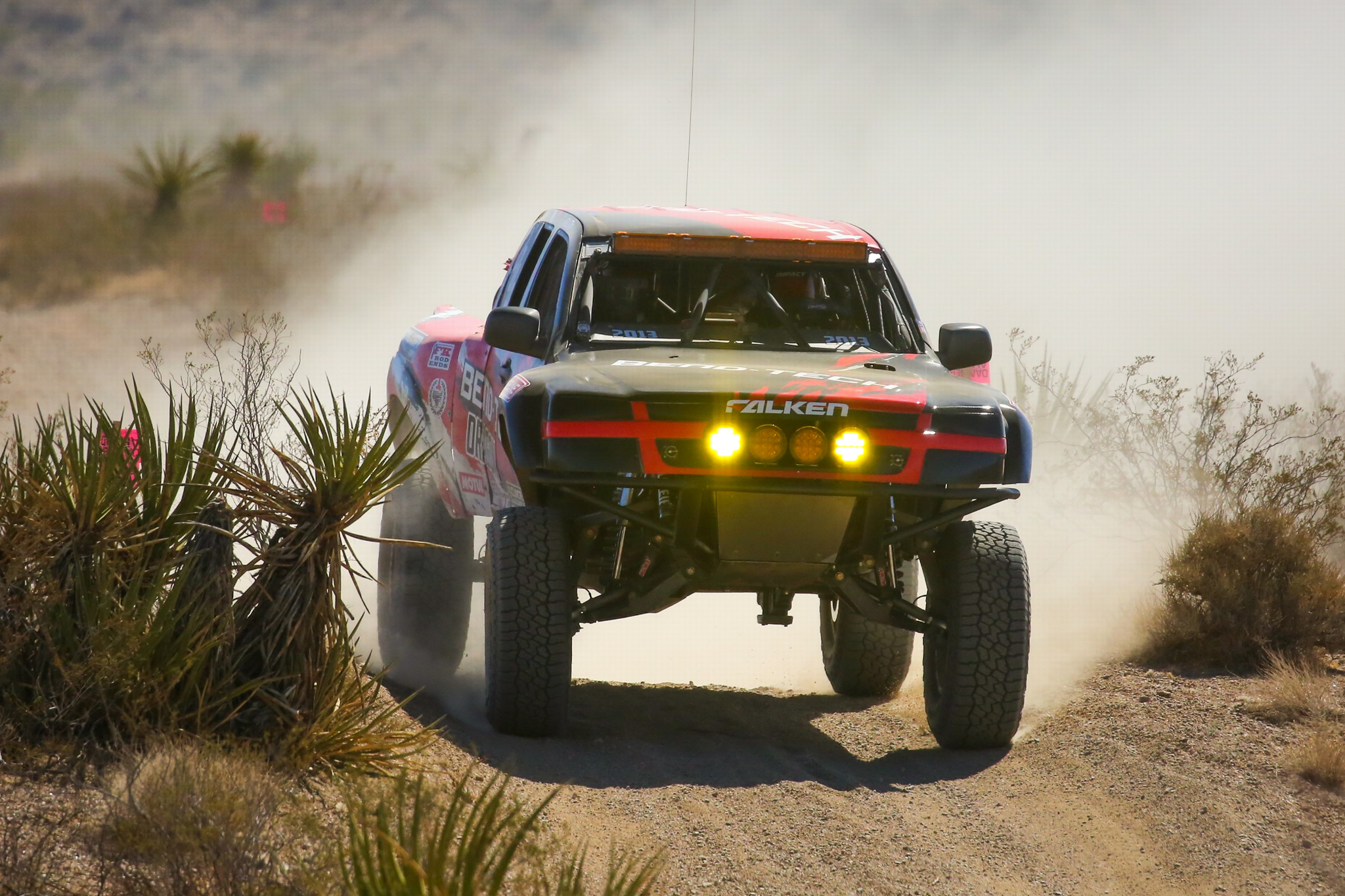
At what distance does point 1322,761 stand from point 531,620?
2.93 metres

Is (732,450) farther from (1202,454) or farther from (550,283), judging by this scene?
(1202,454)

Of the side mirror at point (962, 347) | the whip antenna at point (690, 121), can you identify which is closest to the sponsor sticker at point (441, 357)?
the whip antenna at point (690, 121)

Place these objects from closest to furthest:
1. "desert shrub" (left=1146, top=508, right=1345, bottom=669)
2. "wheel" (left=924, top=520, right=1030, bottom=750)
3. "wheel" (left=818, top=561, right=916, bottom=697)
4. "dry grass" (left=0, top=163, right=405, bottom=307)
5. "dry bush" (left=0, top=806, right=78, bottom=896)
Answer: "dry bush" (left=0, top=806, right=78, bottom=896) → "wheel" (left=924, top=520, right=1030, bottom=750) → "wheel" (left=818, top=561, right=916, bottom=697) → "desert shrub" (left=1146, top=508, right=1345, bottom=669) → "dry grass" (left=0, top=163, right=405, bottom=307)

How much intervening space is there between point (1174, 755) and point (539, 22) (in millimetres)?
39366

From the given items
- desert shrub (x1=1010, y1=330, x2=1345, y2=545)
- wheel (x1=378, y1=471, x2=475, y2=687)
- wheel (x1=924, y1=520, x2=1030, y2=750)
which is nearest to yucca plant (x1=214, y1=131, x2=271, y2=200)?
desert shrub (x1=1010, y1=330, x2=1345, y2=545)

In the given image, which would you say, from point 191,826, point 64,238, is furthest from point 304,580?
point 64,238

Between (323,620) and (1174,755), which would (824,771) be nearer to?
(1174,755)

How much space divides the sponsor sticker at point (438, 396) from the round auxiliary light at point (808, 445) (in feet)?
9.02

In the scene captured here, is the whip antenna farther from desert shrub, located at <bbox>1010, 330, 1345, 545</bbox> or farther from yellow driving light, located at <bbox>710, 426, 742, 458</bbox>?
desert shrub, located at <bbox>1010, 330, 1345, 545</bbox>

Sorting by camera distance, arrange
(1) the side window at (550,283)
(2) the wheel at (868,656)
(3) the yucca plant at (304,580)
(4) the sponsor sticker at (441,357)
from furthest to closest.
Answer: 1. (2) the wheel at (868,656)
2. (4) the sponsor sticker at (441,357)
3. (1) the side window at (550,283)
4. (3) the yucca plant at (304,580)

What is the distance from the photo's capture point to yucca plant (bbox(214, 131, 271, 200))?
3378cm

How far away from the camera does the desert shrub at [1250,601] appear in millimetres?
8062

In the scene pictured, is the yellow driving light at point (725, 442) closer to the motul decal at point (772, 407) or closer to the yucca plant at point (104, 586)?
the motul decal at point (772, 407)

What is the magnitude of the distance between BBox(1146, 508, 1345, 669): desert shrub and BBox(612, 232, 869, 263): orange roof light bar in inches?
113
